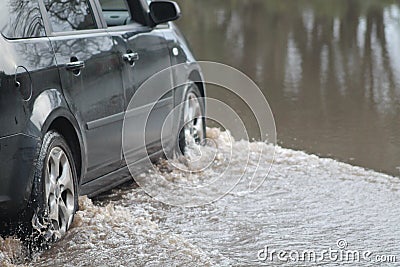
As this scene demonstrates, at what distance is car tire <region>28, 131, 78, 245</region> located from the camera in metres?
5.55

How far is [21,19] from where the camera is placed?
230 inches

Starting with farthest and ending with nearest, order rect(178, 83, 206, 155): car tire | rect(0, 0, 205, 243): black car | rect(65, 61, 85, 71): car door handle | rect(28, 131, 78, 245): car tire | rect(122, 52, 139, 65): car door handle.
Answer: rect(178, 83, 206, 155): car tire → rect(122, 52, 139, 65): car door handle → rect(65, 61, 85, 71): car door handle → rect(28, 131, 78, 245): car tire → rect(0, 0, 205, 243): black car

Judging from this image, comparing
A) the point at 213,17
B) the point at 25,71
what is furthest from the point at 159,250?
the point at 213,17

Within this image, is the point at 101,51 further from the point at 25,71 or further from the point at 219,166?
the point at 219,166

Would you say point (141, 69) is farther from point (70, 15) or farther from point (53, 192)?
point (53, 192)

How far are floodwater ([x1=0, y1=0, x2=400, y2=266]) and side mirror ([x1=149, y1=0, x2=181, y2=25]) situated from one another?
1230 mm

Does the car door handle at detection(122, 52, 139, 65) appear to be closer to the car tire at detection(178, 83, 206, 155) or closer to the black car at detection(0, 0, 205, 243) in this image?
the black car at detection(0, 0, 205, 243)

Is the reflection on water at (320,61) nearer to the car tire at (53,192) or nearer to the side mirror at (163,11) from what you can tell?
the side mirror at (163,11)

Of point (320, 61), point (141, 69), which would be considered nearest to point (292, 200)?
point (141, 69)

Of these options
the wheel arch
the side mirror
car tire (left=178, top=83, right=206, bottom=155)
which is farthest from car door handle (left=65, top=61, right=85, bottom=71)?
car tire (left=178, top=83, right=206, bottom=155)

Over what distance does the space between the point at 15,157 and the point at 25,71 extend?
482 millimetres

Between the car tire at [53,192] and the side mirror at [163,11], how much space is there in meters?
2.16

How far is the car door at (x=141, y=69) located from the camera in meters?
7.25

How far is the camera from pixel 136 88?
7.35 m
